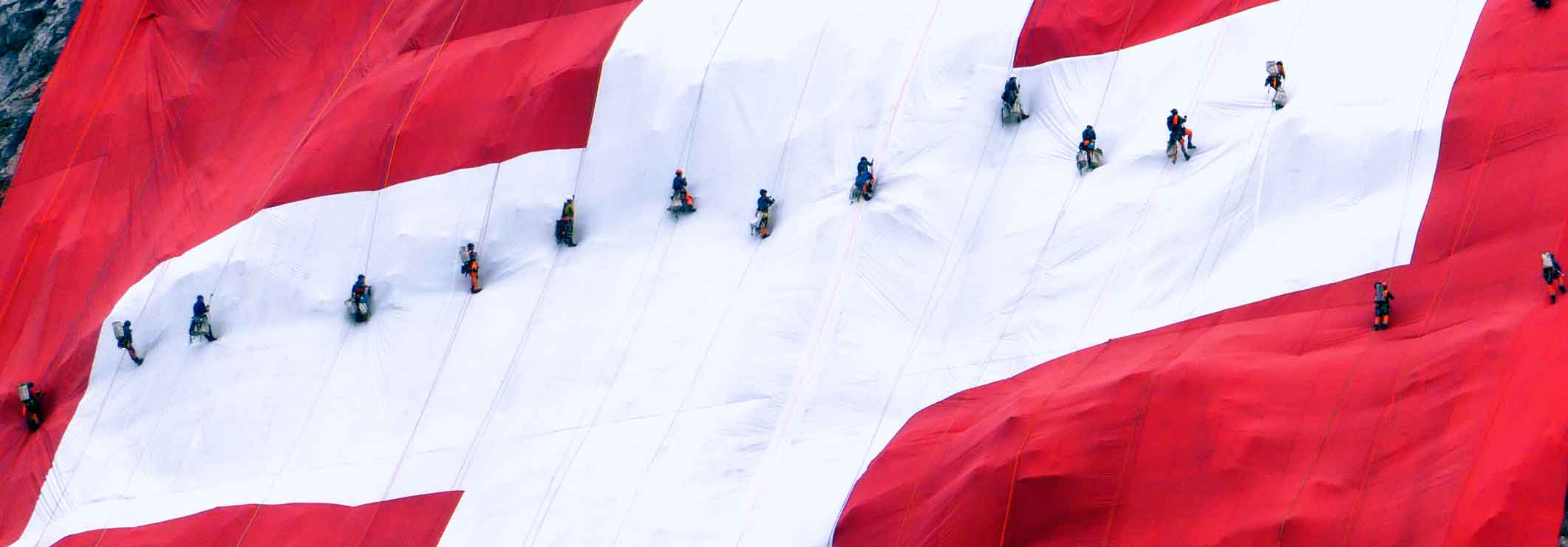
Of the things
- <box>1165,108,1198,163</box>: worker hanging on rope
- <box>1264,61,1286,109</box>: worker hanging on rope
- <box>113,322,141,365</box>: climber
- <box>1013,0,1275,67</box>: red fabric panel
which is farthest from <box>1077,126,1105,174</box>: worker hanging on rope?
<box>113,322,141,365</box>: climber

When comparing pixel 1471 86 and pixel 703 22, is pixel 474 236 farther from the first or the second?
pixel 1471 86

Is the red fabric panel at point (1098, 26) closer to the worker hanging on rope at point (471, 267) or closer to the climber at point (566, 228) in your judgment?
the climber at point (566, 228)

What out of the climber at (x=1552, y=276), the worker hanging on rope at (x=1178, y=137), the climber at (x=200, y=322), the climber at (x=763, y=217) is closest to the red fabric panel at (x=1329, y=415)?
the climber at (x=1552, y=276)

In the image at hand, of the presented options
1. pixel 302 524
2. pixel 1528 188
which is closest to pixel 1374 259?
pixel 1528 188

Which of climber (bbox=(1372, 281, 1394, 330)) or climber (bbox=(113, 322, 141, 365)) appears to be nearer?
climber (bbox=(1372, 281, 1394, 330))

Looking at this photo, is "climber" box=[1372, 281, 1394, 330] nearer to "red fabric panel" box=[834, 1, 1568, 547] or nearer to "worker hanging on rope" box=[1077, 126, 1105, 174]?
"red fabric panel" box=[834, 1, 1568, 547]

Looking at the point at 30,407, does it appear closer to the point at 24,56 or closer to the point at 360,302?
the point at 360,302
